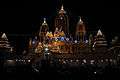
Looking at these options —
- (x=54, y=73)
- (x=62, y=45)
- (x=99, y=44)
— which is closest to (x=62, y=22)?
(x=62, y=45)

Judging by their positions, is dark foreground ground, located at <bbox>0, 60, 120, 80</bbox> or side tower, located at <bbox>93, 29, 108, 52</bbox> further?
side tower, located at <bbox>93, 29, 108, 52</bbox>

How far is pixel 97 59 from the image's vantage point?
14078 mm

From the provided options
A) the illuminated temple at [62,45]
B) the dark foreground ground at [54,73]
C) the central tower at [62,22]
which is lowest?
the dark foreground ground at [54,73]

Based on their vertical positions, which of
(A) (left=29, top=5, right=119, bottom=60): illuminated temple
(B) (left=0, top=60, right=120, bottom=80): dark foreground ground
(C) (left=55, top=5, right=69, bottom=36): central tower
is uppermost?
(C) (left=55, top=5, right=69, bottom=36): central tower

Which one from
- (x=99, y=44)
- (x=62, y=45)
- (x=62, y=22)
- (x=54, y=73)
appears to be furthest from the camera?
(x=62, y=22)

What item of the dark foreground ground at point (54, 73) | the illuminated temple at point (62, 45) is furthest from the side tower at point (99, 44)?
the dark foreground ground at point (54, 73)

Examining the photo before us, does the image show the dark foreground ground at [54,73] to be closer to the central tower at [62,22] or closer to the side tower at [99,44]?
the side tower at [99,44]

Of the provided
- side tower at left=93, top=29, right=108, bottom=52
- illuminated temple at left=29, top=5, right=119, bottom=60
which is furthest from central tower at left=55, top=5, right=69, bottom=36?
side tower at left=93, top=29, right=108, bottom=52

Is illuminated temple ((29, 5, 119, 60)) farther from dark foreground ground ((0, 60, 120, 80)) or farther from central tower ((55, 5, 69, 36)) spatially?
dark foreground ground ((0, 60, 120, 80))

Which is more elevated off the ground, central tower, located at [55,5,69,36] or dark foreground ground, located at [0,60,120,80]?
central tower, located at [55,5,69,36]

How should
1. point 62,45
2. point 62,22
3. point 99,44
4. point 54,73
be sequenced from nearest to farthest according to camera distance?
point 54,73
point 62,45
point 99,44
point 62,22

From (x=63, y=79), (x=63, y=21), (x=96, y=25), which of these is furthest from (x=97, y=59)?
(x=96, y=25)

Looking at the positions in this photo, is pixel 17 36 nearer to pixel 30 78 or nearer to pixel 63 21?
pixel 63 21

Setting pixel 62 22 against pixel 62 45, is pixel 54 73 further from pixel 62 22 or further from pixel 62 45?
pixel 62 22
